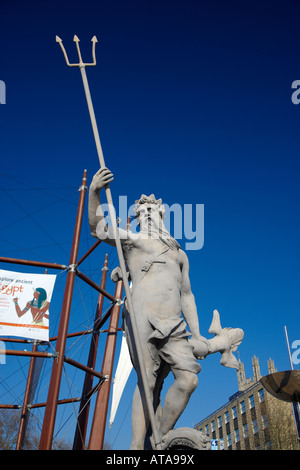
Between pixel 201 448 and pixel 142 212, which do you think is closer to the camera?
pixel 201 448

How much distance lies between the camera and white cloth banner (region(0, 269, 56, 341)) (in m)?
18.7

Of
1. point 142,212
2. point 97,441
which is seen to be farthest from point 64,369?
point 142,212

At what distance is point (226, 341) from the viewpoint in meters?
5.14

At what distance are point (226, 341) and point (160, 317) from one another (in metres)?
1.10

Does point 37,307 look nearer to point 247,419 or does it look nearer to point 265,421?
point 265,421

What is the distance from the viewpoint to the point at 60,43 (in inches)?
222

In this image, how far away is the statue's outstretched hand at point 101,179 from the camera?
16.0 ft

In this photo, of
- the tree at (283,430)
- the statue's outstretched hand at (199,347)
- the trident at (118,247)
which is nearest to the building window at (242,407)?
the tree at (283,430)

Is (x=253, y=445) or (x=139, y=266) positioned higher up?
(x=253, y=445)

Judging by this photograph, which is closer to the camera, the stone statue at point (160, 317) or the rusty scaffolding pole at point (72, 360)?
the stone statue at point (160, 317)

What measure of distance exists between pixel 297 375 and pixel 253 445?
46810 mm

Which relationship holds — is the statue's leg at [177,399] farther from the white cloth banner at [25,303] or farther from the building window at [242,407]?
the building window at [242,407]
